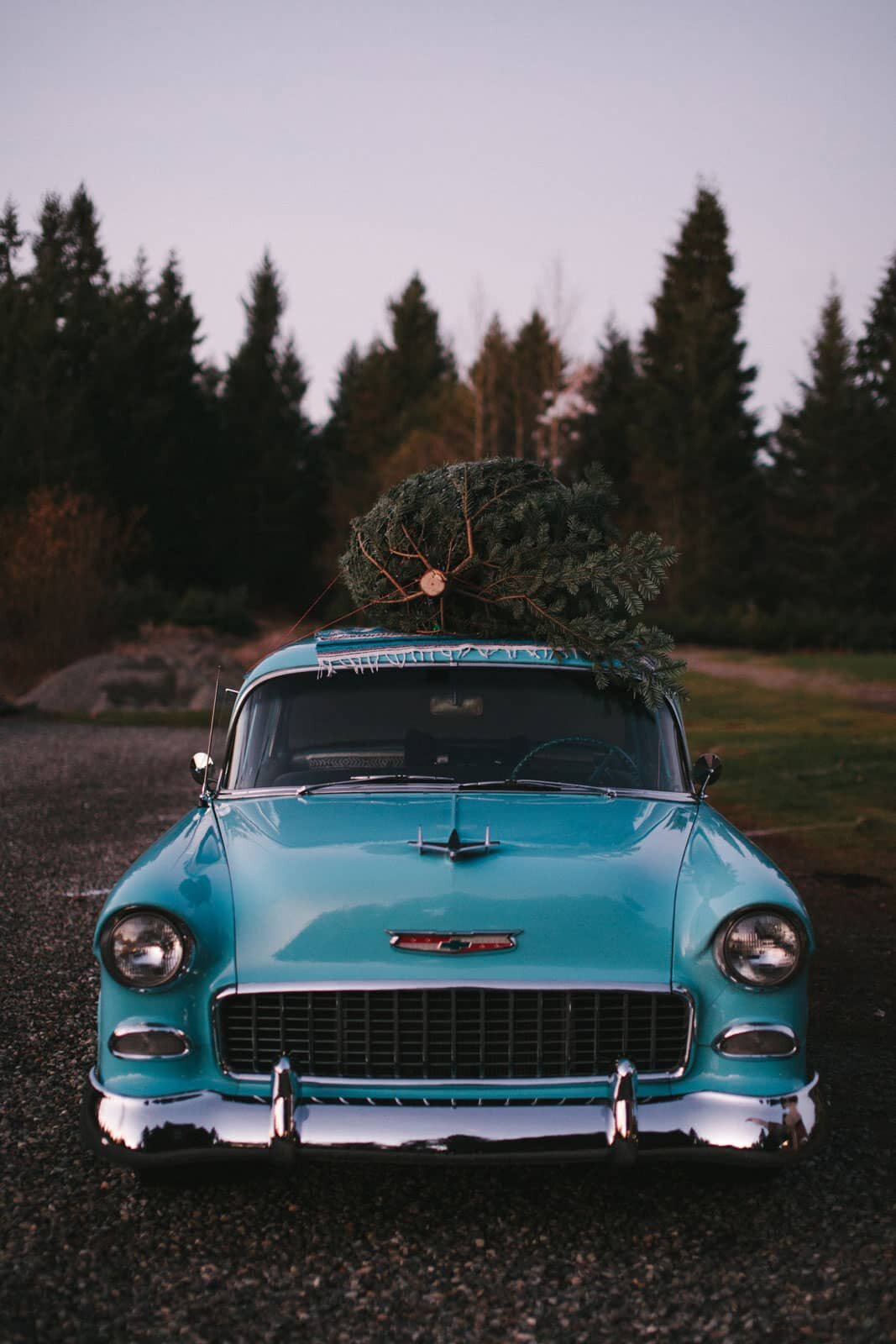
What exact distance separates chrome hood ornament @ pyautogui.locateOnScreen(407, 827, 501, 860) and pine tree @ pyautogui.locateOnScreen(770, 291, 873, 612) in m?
44.1

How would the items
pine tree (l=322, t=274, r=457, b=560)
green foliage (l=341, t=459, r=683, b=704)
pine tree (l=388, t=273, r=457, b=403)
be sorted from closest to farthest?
green foliage (l=341, t=459, r=683, b=704), pine tree (l=322, t=274, r=457, b=560), pine tree (l=388, t=273, r=457, b=403)

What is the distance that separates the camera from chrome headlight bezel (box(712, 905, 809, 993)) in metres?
3.39

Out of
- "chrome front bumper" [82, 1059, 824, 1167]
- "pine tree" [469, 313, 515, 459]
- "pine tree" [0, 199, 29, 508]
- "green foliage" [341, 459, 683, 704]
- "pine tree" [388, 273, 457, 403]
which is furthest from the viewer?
"pine tree" [388, 273, 457, 403]

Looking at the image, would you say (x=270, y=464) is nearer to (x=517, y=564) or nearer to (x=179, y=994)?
(x=517, y=564)

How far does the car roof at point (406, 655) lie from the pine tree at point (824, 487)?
4294 cm

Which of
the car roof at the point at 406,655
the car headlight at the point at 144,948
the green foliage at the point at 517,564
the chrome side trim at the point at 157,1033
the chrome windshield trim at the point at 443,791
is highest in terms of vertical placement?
the green foliage at the point at 517,564

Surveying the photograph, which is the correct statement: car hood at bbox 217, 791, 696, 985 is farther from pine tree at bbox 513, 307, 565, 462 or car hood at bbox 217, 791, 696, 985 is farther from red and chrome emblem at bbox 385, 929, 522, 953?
pine tree at bbox 513, 307, 565, 462

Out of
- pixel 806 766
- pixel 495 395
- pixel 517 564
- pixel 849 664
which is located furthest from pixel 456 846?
pixel 495 395

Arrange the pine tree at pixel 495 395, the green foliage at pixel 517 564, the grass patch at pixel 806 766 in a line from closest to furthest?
the green foliage at pixel 517 564, the grass patch at pixel 806 766, the pine tree at pixel 495 395

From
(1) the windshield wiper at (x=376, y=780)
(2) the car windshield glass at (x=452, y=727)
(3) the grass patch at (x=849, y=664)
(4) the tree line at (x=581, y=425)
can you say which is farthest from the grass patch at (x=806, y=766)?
(4) the tree line at (x=581, y=425)

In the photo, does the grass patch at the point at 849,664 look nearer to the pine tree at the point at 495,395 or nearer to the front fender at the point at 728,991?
the pine tree at the point at 495,395

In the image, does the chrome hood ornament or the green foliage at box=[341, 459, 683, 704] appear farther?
the green foliage at box=[341, 459, 683, 704]

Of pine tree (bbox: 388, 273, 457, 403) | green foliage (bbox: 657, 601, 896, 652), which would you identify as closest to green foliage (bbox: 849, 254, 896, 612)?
green foliage (bbox: 657, 601, 896, 652)

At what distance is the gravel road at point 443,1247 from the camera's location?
292 cm
